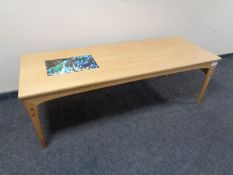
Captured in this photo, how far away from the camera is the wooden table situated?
1.22 meters

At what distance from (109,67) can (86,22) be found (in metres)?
0.59

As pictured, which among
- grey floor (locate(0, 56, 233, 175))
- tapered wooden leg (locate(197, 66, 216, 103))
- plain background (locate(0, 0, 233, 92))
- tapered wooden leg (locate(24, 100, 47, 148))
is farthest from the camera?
tapered wooden leg (locate(197, 66, 216, 103))

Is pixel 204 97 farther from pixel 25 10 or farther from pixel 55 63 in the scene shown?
pixel 25 10

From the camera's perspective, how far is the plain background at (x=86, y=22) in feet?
5.14

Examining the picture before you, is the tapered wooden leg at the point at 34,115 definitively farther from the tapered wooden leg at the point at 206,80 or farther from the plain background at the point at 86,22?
the tapered wooden leg at the point at 206,80

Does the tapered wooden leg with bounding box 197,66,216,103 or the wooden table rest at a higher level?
the wooden table

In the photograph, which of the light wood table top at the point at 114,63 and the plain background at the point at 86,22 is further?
the plain background at the point at 86,22

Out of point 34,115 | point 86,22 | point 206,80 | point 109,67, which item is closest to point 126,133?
point 109,67

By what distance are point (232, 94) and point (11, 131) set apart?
2.20m

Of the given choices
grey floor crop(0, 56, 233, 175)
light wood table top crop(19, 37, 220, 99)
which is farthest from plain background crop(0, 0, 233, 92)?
grey floor crop(0, 56, 233, 175)

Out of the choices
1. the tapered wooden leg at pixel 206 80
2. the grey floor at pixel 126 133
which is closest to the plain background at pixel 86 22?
the grey floor at pixel 126 133

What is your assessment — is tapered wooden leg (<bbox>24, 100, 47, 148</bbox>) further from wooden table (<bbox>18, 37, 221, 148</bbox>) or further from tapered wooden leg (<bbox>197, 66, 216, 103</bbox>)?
tapered wooden leg (<bbox>197, 66, 216, 103</bbox>)

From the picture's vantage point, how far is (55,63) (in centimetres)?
148

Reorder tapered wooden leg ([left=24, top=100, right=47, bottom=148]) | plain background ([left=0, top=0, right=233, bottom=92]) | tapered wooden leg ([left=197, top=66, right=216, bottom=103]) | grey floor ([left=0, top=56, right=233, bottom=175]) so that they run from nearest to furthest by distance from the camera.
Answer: tapered wooden leg ([left=24, top=100, right=47, bottom=148]) → grey floor ([left=0, top=56, right=233, bottom=175]) → plain background ([left=0, top=0, right=233, bottom=92]) → tapered wooden leg ([left=197, top=66, right=216, bottom=103])
